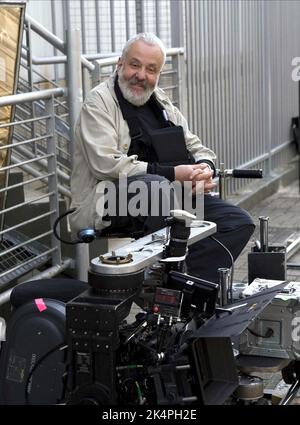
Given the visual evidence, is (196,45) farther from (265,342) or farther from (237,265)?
(265,342)

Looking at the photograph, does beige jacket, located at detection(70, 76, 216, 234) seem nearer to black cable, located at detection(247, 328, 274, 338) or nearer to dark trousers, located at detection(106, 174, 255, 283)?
dark trousers, located at detection(106, 174, 255, 283)

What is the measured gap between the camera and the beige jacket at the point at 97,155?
13.0 ft

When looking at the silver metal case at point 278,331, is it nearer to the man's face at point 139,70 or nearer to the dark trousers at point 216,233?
the dark trousers at point 216,233

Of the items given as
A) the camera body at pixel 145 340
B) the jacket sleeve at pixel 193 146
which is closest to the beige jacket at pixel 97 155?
the jacket sleeve at pixel 193 146

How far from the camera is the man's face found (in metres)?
4.14

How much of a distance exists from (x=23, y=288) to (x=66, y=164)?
2429 mm

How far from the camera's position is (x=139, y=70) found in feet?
13.7

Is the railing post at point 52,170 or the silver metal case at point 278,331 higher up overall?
the railing post at point 52,170

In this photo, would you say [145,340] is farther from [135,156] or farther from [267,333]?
[135,156]

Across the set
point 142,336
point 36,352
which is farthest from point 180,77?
point 142,336

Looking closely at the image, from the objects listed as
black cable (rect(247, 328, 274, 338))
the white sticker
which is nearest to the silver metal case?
black cable (rect(247, 328, 274, 338))

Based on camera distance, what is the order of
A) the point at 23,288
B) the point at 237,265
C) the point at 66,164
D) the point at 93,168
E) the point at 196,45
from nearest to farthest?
1. the point at 23,288
2. the point at 93,168
3. the point at 66,164
4. the point at 237,265
5. the point at 196,45

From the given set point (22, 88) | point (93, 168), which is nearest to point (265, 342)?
point (93, 168)

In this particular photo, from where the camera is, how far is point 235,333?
117 inches
